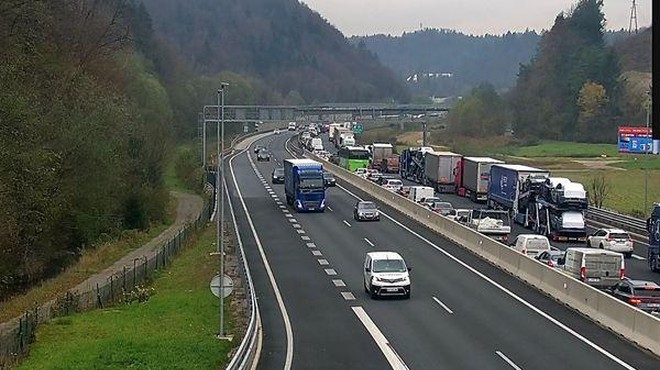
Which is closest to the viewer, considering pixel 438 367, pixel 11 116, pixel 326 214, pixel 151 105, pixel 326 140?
pixel 438 367

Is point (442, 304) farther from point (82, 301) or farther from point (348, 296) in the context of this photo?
point (82, 301)

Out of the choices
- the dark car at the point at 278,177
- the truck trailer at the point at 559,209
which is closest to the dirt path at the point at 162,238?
the dark car at the point at 278,177

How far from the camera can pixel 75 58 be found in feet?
240

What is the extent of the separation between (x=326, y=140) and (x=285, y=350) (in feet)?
523

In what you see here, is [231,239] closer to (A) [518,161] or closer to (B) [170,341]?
(B) [170,341]

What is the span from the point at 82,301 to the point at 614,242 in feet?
88.5

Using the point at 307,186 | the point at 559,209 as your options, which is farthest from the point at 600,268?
the point at 307,186

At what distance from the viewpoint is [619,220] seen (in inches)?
2665

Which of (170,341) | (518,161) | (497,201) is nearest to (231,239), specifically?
(497,201)

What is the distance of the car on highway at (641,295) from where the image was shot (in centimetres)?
3288

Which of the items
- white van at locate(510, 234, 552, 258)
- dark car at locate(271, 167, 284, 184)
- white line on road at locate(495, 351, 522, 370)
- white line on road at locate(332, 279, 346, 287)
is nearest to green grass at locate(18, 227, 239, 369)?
white line on road at locate(332, 279, 346, 287)

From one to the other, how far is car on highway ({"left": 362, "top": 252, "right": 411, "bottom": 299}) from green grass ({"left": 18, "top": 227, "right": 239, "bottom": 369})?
5426mm

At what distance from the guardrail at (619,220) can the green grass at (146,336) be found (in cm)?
3075

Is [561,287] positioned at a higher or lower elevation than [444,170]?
lower
